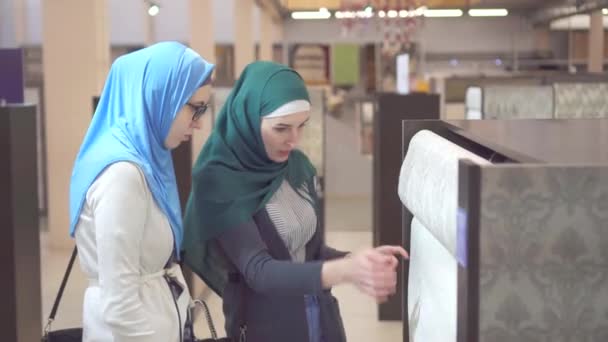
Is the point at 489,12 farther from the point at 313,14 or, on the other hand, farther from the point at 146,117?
the point at 146,117

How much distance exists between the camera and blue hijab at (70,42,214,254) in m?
1.92

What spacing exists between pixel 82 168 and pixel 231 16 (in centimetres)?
1498

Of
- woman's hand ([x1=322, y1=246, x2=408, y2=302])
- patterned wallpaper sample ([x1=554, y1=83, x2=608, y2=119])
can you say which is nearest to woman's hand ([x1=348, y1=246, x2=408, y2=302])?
woman's hand ([x1=322, y1=246, x2=408, y2=302])

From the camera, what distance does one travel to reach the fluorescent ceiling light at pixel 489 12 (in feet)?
54.7

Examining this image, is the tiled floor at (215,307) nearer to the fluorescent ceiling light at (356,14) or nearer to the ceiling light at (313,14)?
the fluorescent ceiling light at (356,14)

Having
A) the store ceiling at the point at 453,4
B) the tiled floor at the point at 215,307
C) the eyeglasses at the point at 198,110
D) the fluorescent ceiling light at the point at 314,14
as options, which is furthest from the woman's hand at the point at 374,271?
the fluorescent ceiling light at the point at 314,14

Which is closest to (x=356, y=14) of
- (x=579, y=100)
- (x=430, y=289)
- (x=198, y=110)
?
(x=579, y=100)

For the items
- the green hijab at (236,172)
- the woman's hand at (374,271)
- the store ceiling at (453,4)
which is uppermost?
the store ceiling at (453,4)

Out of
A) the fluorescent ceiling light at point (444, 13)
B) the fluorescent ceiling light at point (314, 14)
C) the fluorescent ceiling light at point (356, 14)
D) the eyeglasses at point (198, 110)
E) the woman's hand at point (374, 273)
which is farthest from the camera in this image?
the fluorescent ceiling light at point (314, 14)

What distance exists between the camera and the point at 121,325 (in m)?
1.85

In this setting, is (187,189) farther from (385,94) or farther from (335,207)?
(335,207)

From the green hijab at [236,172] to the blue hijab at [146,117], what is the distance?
0.45ft

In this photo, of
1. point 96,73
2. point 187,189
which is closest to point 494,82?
point 96,73

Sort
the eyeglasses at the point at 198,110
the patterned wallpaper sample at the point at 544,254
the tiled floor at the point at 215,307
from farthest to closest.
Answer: the tiled floor at the point at 215,307
the eyeglasses at the point at 198,110
the patterned wallpaper sample at the point at 544,254
